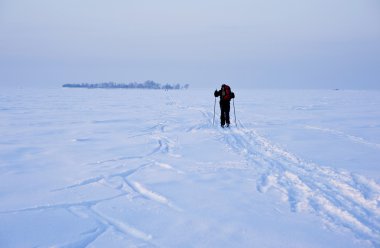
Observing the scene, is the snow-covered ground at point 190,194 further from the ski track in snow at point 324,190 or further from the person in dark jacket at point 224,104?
the person in dark jacket at point 224,104

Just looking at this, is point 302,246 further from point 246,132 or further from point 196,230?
point 246,132

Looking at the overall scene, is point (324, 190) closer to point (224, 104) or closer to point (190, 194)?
point (190, 194)

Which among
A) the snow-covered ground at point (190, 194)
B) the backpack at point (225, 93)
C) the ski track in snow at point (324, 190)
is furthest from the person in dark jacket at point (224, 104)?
Answer: the ski track in snow at point (324, 190)

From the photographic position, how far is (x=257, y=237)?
3164 mm

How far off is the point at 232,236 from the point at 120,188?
2.05 m

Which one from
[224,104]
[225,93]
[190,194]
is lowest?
[190,194]

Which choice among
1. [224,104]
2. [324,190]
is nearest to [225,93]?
[224,104]

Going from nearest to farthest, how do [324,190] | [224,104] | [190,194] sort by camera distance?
[190,194]
[324,190]
[224,104]

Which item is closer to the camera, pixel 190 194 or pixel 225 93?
pixel 190 194

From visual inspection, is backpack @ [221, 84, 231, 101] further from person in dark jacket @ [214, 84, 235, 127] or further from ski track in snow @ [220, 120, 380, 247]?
ski track in snow @ [220, 120, 380, 247]

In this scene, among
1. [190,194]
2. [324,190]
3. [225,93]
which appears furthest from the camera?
[225,93]

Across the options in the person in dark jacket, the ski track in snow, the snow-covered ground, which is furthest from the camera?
the person in dark jacket

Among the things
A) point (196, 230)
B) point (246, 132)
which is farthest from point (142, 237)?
point (246, 132)

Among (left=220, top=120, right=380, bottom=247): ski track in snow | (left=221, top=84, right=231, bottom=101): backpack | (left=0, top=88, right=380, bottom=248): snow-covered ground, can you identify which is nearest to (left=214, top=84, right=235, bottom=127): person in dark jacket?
(left=221, top=84, right=231, bottom=101): backpack
